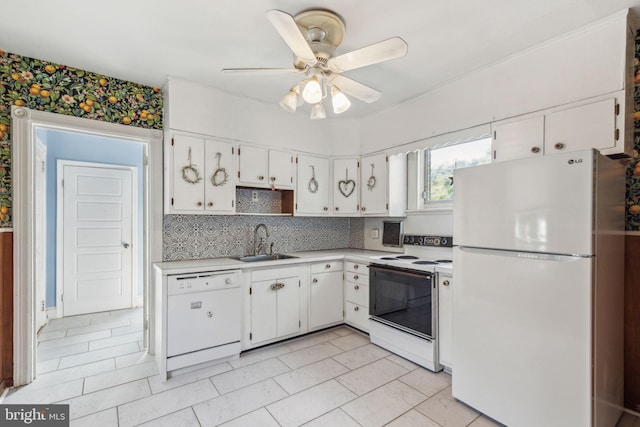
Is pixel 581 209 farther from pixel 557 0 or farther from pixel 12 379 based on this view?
pixel 12 379

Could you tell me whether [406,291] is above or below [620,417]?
above

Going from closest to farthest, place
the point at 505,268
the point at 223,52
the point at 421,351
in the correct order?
the point at 505,268 < the point at 223,52 < the point at 421,351

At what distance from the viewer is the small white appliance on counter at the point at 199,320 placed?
2.43m

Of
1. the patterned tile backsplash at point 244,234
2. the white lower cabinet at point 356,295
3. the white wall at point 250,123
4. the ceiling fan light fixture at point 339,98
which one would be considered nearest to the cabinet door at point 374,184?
the white wall at point 250,123

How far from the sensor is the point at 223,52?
227 centimetres

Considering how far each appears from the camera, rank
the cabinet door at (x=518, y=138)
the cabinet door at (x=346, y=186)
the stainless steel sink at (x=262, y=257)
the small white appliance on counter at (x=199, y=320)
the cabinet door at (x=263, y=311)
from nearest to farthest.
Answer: the cabinet door at (x=518, y=138), the small white appliance on counter at (x=199, y=320), the cabinet door at (x=263, y=311), the stainless steel sink at (x=262, y=257), the cabinet door at (x=346, y=186)

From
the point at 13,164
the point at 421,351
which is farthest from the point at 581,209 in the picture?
the point at 13,164

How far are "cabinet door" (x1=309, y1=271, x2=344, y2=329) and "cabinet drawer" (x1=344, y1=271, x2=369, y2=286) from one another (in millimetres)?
81

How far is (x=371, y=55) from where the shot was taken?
5.61 ft

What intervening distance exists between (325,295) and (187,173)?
6.24 feet

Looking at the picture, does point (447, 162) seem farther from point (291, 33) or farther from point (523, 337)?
point (291, 33)

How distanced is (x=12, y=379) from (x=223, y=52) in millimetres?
2935

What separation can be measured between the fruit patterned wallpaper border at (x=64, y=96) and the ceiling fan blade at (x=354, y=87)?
1.87 metres

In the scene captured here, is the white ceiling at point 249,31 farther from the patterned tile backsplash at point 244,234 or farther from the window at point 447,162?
the patterned tile backsplash at point 244,234
